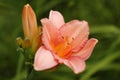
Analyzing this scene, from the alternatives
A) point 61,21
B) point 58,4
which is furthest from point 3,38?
→ point 61,21

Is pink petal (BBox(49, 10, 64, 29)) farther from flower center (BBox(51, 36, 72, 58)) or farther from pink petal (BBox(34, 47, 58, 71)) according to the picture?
pink petal (BBox(34, 47, 58, 71))

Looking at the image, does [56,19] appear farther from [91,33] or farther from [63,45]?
[91,33]

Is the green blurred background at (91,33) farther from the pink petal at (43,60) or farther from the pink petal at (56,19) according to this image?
the pink petal at (43,60)

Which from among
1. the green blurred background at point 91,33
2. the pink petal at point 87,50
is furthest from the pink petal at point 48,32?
the green blurred background at point 91,33

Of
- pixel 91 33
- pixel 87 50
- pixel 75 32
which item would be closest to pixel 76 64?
pixel 87 50

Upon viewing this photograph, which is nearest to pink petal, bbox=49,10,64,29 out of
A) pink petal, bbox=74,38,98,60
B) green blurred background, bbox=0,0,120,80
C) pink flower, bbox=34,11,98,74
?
pink flower, bbox=34,11,98,74
